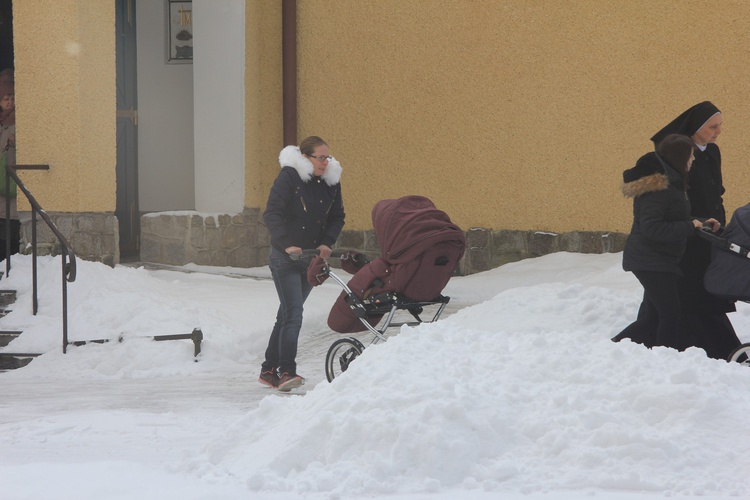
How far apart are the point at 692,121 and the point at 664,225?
75 cm

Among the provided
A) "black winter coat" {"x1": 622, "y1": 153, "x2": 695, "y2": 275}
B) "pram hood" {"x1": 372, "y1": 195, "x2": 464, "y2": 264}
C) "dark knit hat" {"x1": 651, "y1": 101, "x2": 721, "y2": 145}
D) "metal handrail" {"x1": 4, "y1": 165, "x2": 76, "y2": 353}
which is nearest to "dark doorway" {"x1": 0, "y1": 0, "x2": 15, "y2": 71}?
"metal handrail" {"x1": 4, "y1": 165, "x2": 76, "y2": 353}

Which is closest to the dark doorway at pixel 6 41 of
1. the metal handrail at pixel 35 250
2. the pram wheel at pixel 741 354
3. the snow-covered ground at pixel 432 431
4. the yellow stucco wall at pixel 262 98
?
the yellow stucco wall at pixel 262 98

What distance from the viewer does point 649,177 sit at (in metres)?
5.68

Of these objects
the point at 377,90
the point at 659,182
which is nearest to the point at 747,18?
the point at 377,90

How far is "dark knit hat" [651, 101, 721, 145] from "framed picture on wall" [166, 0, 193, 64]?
280 inches

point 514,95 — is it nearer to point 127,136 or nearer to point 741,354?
point 127,136

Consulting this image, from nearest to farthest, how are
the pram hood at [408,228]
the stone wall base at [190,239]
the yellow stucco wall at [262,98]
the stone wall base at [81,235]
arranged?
the pram hood at [408,228] → the stone wall base at [81,235] → the stone wall base at [190,239] → the yellow stucco wall at [262,98]

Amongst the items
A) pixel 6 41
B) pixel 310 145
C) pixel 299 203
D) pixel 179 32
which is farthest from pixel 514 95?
pixel 6 41

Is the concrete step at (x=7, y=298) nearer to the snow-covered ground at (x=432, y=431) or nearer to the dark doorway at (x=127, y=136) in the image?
the snow-covered ground at (x=432, y=431)

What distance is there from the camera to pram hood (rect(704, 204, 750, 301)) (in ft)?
18.2

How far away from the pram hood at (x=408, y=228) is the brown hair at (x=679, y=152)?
1.22 m

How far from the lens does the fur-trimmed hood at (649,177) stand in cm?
566

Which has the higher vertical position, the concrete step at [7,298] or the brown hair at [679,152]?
the brown hair at [679,152]

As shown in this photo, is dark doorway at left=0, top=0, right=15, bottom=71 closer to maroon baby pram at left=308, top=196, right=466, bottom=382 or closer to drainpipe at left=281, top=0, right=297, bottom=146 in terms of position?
drainpipe at left=281, top=0, right=297, bottom=146
